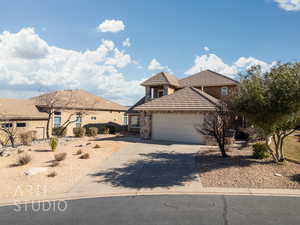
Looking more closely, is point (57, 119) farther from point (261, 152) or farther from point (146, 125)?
point (261, 152)

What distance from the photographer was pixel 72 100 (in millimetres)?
26750

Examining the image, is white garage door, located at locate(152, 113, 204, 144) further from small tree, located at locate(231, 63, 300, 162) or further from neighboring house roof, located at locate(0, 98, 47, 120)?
neighboring house roof, located at locate(0, 98, 47, 120)

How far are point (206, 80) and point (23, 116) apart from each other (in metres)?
22.4

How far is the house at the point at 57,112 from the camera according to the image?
22656mm

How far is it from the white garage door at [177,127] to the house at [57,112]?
1049 cm

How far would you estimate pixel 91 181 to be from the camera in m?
8.38

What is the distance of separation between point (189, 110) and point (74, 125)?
16.9m

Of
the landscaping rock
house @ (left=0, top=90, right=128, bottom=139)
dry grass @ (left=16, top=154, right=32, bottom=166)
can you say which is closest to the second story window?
house @ (left=0, top=90, right=128, bottom=139)

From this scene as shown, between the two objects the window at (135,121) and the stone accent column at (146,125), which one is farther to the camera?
the window at (135,121)

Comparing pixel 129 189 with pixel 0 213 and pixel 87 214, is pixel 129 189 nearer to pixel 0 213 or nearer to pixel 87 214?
pixel 87 214

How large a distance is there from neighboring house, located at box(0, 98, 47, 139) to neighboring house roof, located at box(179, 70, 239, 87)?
18572 mm

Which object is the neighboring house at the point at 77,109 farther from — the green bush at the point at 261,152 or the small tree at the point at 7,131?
the green bush at the point at 261,152

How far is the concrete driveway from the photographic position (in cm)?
759

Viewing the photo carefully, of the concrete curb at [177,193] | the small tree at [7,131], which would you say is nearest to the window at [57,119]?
the small tree at [7,131]
